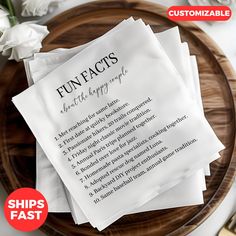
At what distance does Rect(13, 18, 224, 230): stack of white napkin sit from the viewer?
2.10 ft

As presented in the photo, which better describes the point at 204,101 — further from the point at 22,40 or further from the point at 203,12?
the point at 22,40

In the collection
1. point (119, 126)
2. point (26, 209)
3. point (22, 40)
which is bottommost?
point (26, 209)

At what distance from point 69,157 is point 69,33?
209 mm

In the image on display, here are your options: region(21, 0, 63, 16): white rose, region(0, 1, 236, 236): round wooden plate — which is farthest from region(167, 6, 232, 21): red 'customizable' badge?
region(21, 0, 63, 16): white rose

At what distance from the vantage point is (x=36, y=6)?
691 mm

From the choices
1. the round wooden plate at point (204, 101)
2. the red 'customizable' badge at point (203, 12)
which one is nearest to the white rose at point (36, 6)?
the round wooden plate at point (204, 101)

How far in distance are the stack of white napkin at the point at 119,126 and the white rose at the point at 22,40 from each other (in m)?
0.02

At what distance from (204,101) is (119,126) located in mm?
148

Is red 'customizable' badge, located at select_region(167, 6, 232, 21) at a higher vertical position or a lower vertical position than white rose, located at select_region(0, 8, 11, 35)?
lower

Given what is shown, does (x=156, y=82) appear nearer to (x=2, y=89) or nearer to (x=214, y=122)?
(x=214, y=122)

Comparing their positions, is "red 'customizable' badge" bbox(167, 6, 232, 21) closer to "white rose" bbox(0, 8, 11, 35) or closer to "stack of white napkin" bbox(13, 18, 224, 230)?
"stack of white napkin" bbox(13, 18, 224, 230)

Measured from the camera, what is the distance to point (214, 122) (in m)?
0.69

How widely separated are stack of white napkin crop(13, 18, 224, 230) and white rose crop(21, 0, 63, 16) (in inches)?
3.3

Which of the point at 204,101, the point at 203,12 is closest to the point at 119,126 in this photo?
the point at 204,101
